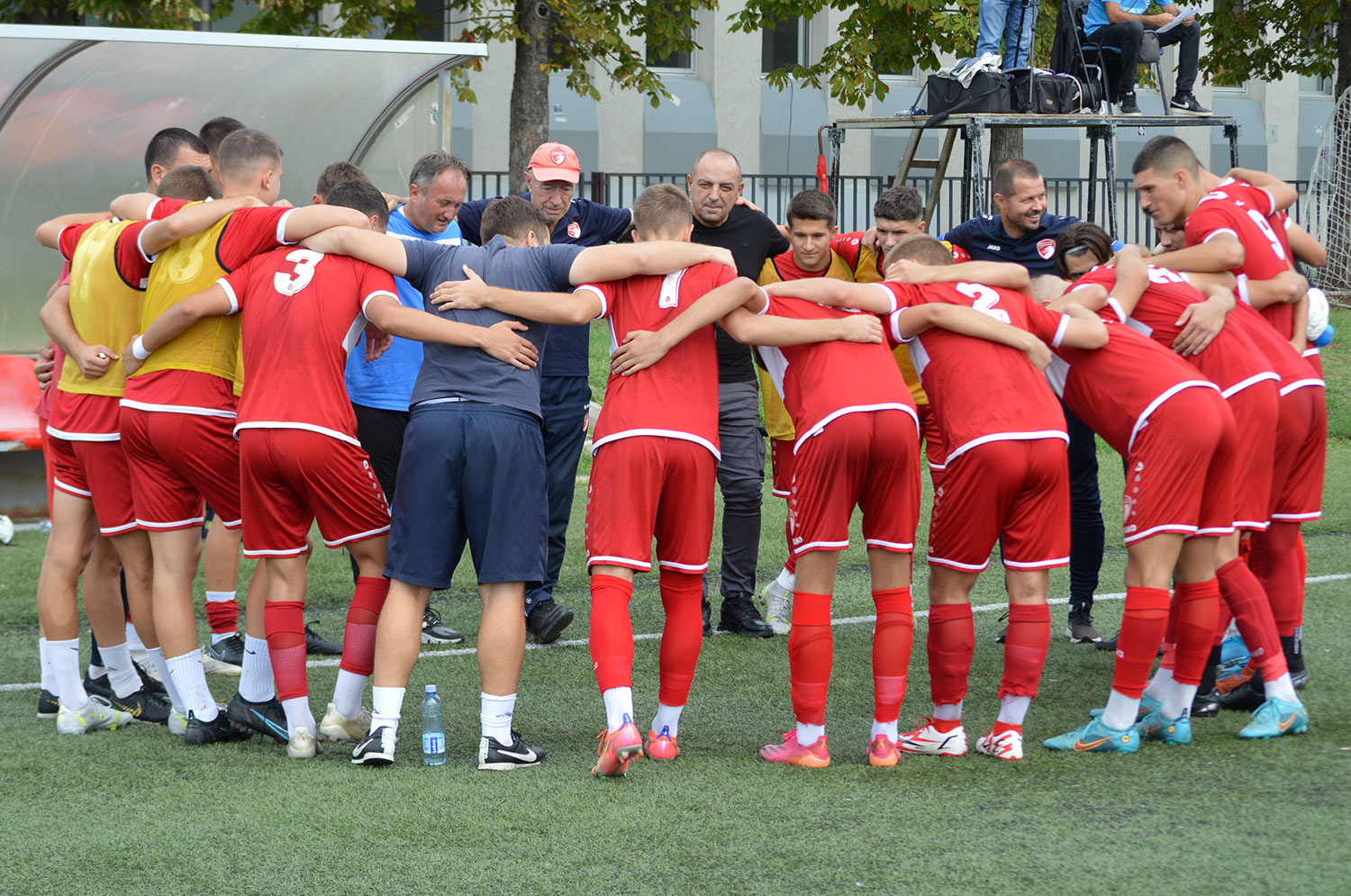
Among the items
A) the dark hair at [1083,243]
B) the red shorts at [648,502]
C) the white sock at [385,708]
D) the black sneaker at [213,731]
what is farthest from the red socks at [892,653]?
the black sneaker at [213,731]

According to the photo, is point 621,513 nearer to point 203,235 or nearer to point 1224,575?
point 203,235

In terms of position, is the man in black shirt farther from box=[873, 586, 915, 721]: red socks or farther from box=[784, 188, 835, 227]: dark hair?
box=[873, 586, 915, 721]: red socks

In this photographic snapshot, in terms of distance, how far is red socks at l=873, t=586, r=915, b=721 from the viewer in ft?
14.3

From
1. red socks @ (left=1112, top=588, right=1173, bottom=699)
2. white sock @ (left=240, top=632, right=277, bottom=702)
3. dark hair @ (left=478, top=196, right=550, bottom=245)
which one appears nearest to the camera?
red socks @ (left=1112, top=588, right=1173, bottom=699)

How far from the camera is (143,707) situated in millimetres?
5129

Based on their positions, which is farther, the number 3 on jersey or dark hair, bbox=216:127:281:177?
dark hair, bbox=216:127:281:177

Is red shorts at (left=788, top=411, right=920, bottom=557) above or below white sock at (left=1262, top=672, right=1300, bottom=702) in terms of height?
above

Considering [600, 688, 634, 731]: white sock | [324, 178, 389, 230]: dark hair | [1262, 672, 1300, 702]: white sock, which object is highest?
[324, 178, 389, 230]: dark hair

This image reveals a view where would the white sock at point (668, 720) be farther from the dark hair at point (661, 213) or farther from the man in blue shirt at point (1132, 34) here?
the man in blue shirt at point (1132, 34)

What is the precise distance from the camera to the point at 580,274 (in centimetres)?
446

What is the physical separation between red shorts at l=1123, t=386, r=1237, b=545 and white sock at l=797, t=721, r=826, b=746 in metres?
1.22

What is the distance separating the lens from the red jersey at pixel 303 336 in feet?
14.4

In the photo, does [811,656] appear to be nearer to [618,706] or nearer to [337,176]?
[618,706]

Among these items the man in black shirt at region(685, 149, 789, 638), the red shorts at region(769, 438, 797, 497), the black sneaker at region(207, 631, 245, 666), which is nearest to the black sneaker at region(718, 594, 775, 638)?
the man in black shirt at region(685, 149, 789, 638)
